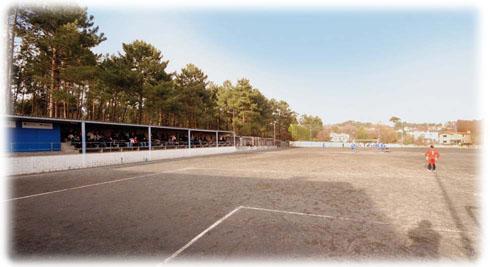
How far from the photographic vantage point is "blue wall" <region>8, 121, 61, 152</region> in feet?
47.5

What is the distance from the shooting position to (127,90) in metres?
29.8

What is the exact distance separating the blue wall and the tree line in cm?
644

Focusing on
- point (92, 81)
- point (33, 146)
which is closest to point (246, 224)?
point (33, 146)

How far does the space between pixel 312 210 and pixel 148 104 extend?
31.4m

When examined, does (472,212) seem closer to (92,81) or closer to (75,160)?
(75,160)

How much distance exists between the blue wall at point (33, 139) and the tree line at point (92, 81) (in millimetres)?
6438

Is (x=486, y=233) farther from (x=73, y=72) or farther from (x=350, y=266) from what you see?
(x=73, y=72)

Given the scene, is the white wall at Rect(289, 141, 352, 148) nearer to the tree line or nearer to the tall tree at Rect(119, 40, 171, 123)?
the tree line

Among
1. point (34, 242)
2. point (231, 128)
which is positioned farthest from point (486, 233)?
point (231, 128)

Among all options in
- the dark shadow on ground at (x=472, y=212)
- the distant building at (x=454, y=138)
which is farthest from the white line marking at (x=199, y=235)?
the distant building at (x=454, y=138)

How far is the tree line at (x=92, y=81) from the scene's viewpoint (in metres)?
20.7

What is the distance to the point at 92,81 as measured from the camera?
26.3m

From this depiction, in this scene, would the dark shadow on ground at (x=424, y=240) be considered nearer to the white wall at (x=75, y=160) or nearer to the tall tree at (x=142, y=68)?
the white wall at (x=75, y=160)

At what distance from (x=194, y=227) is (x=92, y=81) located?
28.5 meters
